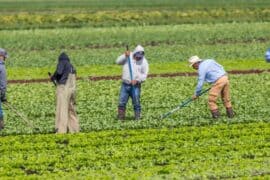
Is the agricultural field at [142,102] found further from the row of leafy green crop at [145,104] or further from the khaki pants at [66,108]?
the khaki pants at [66,108]

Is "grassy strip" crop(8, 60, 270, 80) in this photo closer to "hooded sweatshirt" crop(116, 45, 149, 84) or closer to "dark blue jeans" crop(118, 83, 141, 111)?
"dark blue jeans" crop(118, 83, 141, 111)

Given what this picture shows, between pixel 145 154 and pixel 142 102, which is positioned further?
pixel 142 102

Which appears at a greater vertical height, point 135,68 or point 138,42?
point 138,42

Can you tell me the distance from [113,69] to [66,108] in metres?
15.9

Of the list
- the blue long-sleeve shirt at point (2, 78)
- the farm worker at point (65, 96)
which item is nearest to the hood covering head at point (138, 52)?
the farm worker at point (65, 96)

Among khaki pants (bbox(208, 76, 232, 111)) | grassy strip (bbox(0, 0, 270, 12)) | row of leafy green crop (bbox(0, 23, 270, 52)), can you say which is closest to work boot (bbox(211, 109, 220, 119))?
khaki pants (bbox(208, 76, 232, 111))

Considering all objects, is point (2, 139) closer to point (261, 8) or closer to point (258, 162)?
point (258, 162)

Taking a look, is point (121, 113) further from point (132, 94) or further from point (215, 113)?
point (215, 113)

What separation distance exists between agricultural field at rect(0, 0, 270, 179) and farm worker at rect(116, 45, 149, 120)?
51 centimetres

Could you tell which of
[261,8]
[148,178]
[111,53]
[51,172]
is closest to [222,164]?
[148,178]

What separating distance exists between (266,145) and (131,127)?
13.6ft

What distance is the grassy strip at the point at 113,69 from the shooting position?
37.7 metres

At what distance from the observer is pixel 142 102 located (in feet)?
95.1

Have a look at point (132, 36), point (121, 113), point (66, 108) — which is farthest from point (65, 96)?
point (132, 36)
